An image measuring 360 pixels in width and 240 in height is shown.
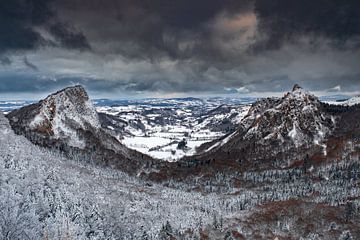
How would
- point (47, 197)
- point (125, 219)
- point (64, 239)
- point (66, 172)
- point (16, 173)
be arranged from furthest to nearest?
point (66, 172), point (125, 219), point (16, 173), point (47, 197), point (64, 239)

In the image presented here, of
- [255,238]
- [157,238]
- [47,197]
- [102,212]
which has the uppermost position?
[47,197]

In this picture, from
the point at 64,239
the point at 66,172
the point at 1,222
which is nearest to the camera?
the point at 1,222

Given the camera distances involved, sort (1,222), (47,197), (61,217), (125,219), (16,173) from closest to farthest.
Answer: (1,222) → (61,217) → (47,197) → (16,173) → (125,219)

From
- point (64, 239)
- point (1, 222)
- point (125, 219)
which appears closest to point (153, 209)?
point (125, 219)

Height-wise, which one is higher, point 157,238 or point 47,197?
point 47,197

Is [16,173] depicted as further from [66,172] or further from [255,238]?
[255,238]

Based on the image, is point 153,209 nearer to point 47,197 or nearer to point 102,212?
point 102,212

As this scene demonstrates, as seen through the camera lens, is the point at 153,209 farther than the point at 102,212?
Yes

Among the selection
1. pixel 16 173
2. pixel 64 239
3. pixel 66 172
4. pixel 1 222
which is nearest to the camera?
pixel 1 222

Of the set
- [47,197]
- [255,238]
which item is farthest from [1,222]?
[255,238]
